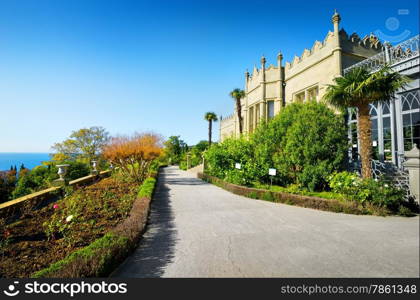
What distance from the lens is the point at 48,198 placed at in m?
8.93

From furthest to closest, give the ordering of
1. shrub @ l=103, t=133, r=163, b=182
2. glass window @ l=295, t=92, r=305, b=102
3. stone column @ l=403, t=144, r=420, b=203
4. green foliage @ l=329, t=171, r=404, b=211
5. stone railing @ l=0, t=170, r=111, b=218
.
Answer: glass window @ l=295, t=92, r=305, b=102
shrub @ l=103, t=133, r=163, b=182
stone railing @ l=0, t=170, r=111, b=218
green foliage @ l=329, t=171, r=404, b=211
stone column @ l=403, t=144, r=420, b=203

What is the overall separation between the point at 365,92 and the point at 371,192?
3.64m

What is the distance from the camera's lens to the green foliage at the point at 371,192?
5.62m

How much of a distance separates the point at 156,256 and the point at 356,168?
960 centimetres

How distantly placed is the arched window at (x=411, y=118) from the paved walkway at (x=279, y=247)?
5.79 metres

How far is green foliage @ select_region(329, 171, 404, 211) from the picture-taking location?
18.4 feet

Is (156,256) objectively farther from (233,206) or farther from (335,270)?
(233,206)

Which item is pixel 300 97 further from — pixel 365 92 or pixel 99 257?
pixel 99 257

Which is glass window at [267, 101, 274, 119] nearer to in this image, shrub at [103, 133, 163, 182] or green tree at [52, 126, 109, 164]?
shrub at [103, 133, 163, 182]

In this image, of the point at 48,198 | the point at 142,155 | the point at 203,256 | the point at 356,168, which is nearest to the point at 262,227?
the point at 203,256

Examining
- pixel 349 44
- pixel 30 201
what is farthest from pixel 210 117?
pixel 30 201

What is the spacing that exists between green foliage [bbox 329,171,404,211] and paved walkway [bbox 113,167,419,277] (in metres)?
0.79

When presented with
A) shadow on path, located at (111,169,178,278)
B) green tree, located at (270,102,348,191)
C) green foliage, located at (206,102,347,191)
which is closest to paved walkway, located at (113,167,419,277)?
shadow on path, located at (111,169,178,278)

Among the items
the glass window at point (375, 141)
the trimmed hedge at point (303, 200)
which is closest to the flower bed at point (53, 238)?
the trimmed hedge at point (303, 200)
